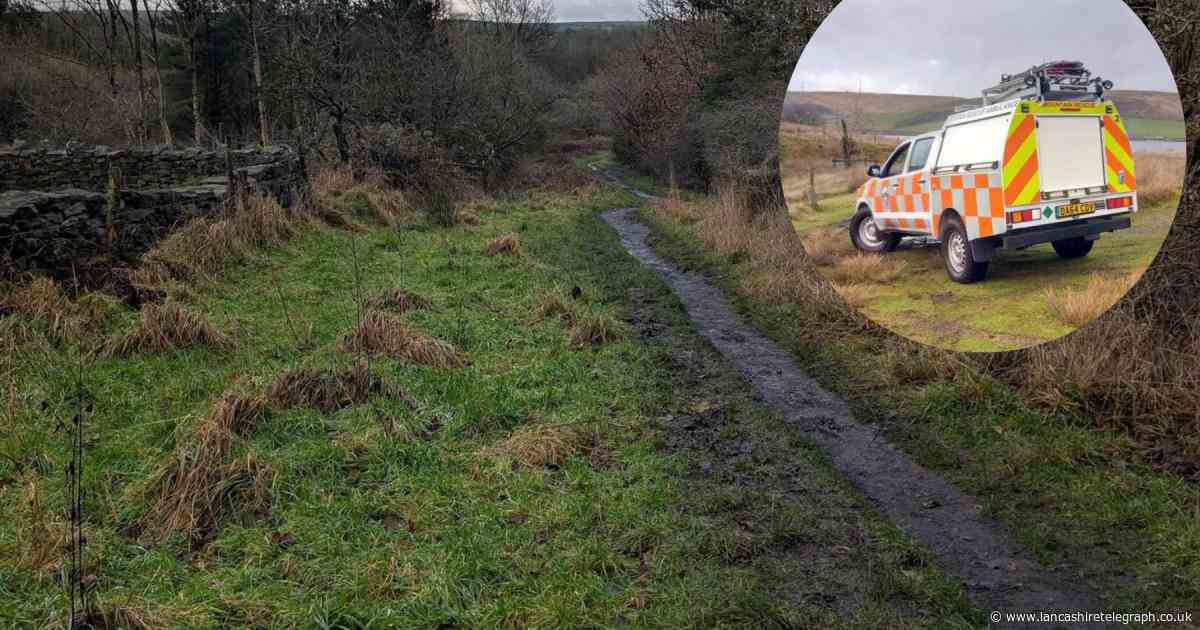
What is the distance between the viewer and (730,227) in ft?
48.4

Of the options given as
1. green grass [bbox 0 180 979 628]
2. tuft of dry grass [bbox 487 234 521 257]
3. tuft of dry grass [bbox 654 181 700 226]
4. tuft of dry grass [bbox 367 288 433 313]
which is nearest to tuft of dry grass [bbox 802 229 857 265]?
green grass [bbox 0 180 979 628]

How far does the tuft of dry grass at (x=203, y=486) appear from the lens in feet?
16.0

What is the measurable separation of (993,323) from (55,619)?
4.43m

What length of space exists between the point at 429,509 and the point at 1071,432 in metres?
4.46

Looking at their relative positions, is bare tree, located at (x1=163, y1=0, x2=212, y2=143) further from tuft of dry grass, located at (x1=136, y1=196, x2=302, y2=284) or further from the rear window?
the rear window

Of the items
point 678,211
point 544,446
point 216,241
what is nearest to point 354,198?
point 216,241

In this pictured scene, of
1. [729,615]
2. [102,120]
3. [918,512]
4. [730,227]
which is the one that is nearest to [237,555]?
[729,615]

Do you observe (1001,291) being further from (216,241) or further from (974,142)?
(216,241)

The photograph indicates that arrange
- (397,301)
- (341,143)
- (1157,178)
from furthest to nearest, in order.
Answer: (341,143)
(397,301)
(1157,178)

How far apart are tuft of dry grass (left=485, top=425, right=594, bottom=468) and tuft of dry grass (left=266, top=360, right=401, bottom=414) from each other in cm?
136

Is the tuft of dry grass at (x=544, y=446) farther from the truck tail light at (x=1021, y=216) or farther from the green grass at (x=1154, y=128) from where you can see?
the green grass at (x=1154, y=128)

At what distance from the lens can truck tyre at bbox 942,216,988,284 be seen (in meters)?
3.51

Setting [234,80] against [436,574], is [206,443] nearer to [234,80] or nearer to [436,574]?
[436,574]

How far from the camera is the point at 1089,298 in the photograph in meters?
3.45
